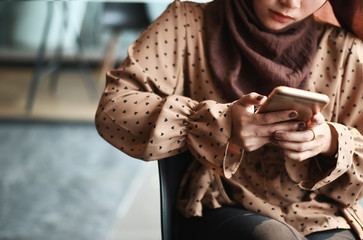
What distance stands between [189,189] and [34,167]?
6.49 ft

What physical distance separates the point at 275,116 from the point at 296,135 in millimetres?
63

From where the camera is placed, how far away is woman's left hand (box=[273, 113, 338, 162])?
3.01 feet

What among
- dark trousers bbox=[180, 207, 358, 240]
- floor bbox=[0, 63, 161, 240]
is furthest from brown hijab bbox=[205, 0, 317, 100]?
floor bbox=[0, 63, 161, 240]

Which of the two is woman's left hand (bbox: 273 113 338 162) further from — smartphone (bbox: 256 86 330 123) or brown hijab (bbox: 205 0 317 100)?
brown hijab (bbox: 205 0 317 100)

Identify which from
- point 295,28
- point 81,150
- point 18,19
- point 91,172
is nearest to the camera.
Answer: point 295,28

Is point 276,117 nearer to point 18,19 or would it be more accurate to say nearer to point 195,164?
point 195,164

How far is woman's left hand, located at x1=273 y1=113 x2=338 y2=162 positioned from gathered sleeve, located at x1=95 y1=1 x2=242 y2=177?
111 mm

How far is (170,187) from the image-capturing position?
1.13m

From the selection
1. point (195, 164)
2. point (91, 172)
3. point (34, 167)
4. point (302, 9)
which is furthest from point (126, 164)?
point (302, 9)

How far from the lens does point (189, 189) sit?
1170mm

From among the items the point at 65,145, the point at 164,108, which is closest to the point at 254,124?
the point at 164,108

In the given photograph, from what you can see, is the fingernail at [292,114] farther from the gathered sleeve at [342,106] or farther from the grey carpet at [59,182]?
the grey carpet at [59,182]

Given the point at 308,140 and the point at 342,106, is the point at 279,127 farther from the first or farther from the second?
the point at 342,106

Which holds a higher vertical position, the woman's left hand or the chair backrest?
the woman's left hand
